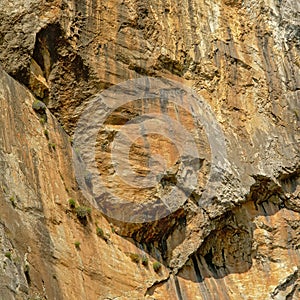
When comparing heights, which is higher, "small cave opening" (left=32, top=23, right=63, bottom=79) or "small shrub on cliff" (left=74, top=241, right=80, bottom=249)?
"small cave opening" (left=32, top=23, right=63, bottom=79)

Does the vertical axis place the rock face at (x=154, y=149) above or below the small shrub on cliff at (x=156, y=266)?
above

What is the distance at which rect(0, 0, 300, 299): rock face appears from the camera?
1691 cm

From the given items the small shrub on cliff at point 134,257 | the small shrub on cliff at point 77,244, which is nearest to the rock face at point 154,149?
the small shrub on cliff at point 77,244

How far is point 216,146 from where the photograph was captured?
21.7 metres

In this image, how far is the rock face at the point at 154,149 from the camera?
16906 millimetres

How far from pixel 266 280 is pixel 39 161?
9.03m

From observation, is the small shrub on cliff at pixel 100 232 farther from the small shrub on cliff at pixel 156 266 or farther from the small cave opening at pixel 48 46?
the small cave opening at pixel 48 46

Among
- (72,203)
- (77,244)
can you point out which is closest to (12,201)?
(77,244)

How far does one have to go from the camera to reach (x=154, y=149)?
20484 mm

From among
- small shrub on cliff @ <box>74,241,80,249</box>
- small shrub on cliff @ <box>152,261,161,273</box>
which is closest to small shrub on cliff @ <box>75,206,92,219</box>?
small shrub on cliff @ <box>74,241,80,249</box>

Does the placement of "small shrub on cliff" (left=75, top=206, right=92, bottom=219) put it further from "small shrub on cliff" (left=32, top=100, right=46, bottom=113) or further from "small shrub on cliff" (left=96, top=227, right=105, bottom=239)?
"small shrub on cliff" (left=32, top=100, right=46, bottom=113)

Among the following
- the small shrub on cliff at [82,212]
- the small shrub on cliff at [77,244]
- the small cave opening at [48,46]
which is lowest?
the small shrub on cliff at [77,244]

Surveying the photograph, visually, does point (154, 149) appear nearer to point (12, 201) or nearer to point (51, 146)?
point (51, 146)

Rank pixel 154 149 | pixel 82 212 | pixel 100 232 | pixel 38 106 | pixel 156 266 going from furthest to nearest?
A: 1. pixel 154 149
2. pixel 156 266
3. pixel 38 106
4. pixel 100 232
5. pixel 82 212
